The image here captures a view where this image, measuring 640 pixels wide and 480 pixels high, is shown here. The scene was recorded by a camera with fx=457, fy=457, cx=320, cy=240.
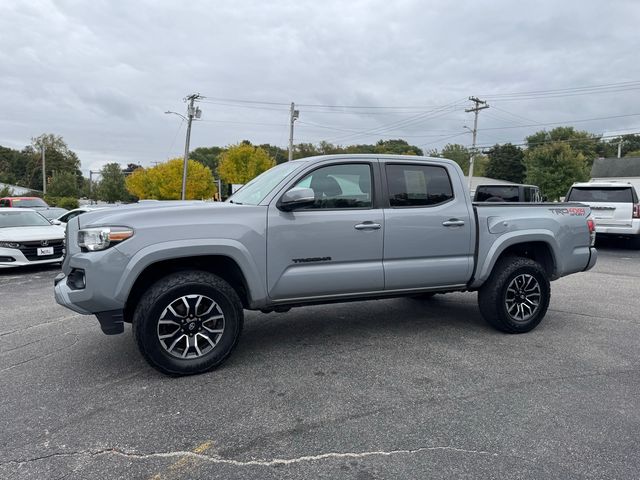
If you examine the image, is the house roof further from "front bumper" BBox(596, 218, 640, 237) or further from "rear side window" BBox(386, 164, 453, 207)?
"rear side window" BBox(386, 164, 453, 207)

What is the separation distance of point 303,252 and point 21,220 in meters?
9.13

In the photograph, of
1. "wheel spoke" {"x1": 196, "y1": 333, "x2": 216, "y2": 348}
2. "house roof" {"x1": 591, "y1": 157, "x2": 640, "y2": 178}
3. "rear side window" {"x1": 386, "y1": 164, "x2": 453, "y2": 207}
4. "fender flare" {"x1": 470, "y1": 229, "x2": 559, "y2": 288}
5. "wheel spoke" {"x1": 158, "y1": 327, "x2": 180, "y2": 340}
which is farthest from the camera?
"house roof" {"x1": 591, "y1": 157, "x2": 640, "y2": 178}

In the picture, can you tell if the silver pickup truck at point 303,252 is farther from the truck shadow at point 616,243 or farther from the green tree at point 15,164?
the green tree at point 15,164

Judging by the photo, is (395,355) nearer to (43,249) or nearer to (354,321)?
(354,321)

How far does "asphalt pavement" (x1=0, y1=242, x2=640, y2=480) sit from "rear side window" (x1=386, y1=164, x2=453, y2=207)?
1.42m

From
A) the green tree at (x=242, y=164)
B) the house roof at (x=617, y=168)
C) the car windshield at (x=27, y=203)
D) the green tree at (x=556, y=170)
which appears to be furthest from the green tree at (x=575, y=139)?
the car windshield at (x=27, y=203)

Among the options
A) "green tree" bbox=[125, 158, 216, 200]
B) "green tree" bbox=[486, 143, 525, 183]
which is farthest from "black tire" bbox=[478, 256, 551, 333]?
Answer: "green tree" bbox=[486, 143, 525, 183]

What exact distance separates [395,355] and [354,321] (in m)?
1.19

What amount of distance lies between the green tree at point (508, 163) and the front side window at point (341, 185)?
78.8 m

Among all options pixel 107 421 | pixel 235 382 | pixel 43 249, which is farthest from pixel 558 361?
pixel 43 249

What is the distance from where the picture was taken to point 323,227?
4.00m

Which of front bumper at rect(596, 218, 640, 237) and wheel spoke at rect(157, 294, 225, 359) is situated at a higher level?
front bumper at rect(596, 218, 640, 237)

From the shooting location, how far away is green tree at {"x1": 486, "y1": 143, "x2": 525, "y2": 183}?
249 feet

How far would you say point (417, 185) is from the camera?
4535mm
